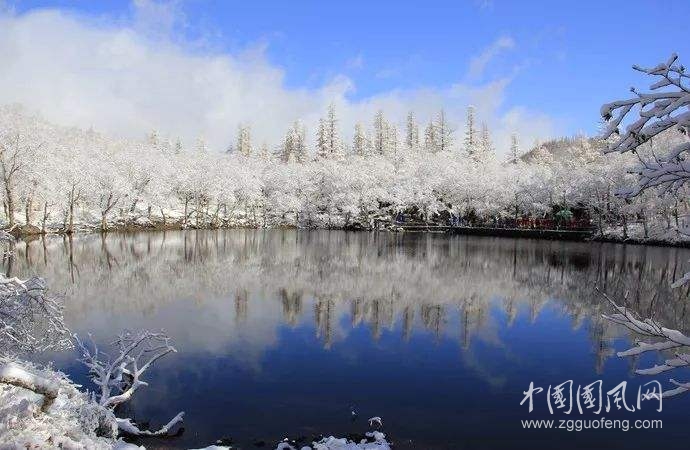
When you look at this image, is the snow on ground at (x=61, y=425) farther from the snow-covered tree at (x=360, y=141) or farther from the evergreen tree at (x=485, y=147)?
the snow-covered tree at (x=360, y=141)

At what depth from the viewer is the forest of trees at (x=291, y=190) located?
5014 cm

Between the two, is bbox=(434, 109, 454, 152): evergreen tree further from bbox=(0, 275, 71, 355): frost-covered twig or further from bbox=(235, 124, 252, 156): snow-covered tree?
bbox=(0, 275, 71, 355): frost-covered twig

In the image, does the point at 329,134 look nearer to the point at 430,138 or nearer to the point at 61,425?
the point at 430,138

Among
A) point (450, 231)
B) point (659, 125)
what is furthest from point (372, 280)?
point (450, 231)

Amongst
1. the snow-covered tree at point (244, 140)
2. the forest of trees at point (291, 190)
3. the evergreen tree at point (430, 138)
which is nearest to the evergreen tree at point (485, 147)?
the forest of trees at point (291, 190)

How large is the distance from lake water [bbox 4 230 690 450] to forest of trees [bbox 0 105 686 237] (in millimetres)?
19310

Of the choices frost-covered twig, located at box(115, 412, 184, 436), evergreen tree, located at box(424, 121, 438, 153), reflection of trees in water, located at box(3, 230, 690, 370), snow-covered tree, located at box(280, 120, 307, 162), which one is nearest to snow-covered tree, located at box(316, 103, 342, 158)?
snow-covered tree, located at box(280, 120, 307, 162)

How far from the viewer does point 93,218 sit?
59125 mm

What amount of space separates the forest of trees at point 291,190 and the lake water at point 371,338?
760 inches

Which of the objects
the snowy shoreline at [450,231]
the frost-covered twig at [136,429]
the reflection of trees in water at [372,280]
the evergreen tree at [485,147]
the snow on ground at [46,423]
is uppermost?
the evergreen tree at [485,147]

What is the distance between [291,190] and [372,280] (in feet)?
170

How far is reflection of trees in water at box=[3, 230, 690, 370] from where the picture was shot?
1855cm

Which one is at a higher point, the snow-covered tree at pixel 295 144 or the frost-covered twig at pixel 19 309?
the snow-covered tree at pixel 295 144

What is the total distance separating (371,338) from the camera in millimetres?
15539
